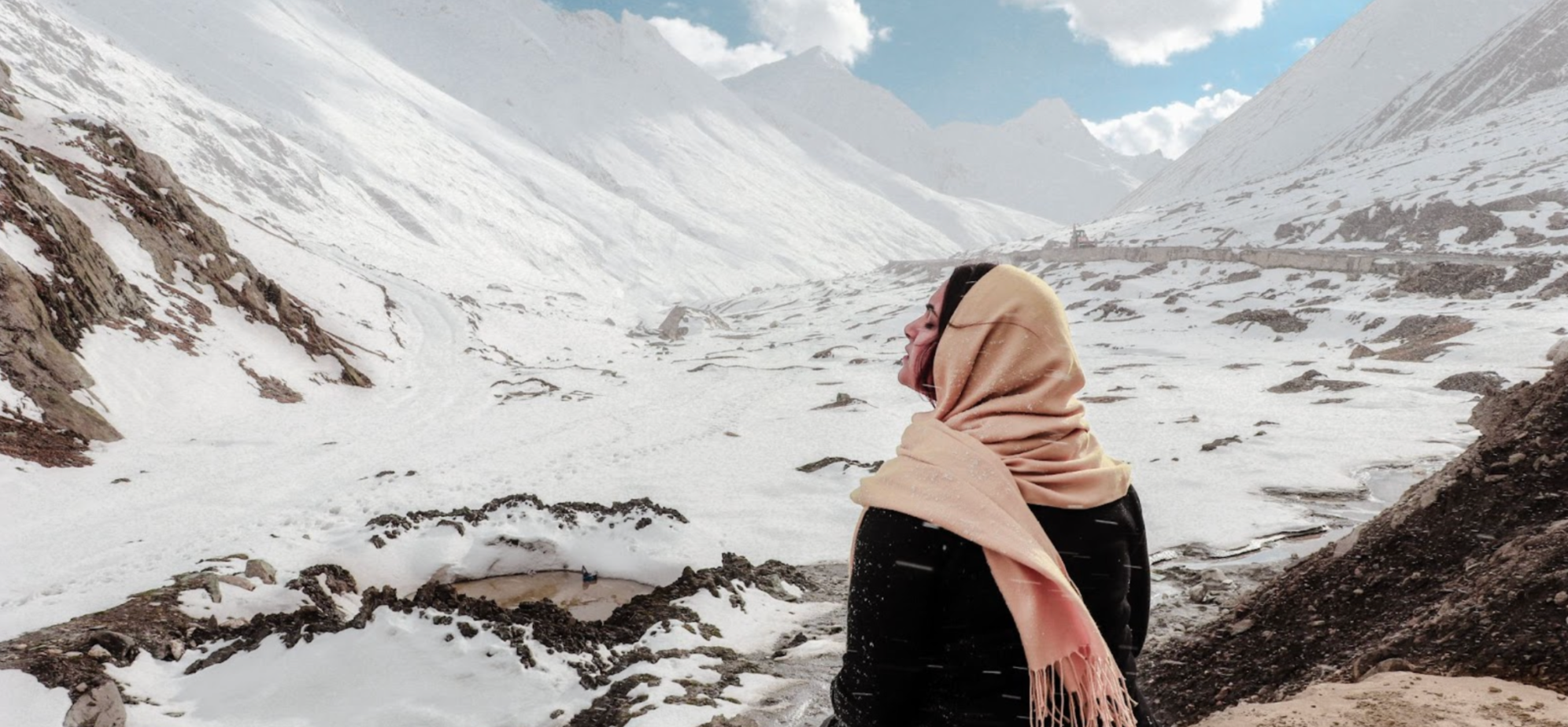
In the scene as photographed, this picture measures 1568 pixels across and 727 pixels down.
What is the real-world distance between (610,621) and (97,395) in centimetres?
1289

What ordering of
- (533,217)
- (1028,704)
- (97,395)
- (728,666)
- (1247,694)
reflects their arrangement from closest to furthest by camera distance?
(1028,704)
(1247,694)
(728,666)
(97,395)
(533,217)

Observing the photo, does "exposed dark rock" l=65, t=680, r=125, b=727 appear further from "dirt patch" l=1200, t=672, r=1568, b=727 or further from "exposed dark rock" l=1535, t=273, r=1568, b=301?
"exposed dark rock" l=1535, t=273, r=1568, b=301

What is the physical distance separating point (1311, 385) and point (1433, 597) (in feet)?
53.7

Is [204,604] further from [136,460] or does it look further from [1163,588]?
[1163,588]

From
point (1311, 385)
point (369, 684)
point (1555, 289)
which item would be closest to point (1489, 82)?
point (1555, 289)

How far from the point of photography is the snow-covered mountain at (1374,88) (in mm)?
96250

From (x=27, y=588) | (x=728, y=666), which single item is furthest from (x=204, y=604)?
(x=728, y=666)

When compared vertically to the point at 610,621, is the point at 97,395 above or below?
below

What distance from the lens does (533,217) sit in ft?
308

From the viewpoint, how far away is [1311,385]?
18.0 m

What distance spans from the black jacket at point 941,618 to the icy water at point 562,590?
23.3ft

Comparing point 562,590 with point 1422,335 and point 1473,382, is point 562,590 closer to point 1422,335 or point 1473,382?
point 1473,382

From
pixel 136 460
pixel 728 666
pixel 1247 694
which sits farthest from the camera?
pixel 136 460

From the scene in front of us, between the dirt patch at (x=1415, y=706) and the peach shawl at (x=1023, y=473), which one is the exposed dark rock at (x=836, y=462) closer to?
the dirt patch at (x=1415, y=706)
